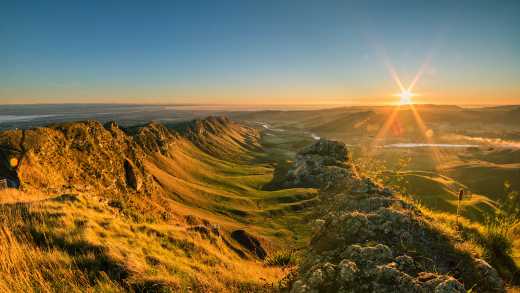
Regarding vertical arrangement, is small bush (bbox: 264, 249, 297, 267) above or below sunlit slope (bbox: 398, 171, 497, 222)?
above

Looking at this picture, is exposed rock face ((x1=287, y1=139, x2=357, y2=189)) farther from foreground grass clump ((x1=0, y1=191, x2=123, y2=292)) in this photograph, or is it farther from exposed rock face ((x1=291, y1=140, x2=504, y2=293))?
foreground grass clump ((x1=0, y1=191, x2=123, y2=292))

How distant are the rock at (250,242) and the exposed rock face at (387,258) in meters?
28.2

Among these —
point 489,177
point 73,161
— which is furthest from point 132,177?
point 489,177

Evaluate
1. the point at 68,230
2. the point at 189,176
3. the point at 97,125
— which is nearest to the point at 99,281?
the point at 68,230

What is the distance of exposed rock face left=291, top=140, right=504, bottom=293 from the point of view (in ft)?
27.4

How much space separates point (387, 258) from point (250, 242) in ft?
113

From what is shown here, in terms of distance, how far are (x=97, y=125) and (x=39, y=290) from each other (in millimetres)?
50434

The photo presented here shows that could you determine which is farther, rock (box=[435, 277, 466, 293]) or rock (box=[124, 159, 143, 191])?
rock (box=[124, 159, 143, 191])

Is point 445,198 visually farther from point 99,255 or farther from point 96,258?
point 96,258

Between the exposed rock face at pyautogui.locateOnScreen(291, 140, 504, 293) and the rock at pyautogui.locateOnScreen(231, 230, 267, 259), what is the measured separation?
28.2m

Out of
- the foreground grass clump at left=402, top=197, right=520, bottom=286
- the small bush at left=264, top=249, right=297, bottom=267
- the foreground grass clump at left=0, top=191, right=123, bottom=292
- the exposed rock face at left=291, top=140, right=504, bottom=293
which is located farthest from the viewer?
the small bush at left=264, top=249, right=297, bottom=267

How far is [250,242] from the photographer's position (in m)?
41.9

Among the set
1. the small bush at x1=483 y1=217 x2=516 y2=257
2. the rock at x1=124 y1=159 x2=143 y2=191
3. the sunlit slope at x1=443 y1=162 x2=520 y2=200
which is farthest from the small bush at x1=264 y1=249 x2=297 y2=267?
the sunlit slope at x1=443 y1=162 x2=520 y2=200

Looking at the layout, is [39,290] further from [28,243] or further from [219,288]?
[219,288]
